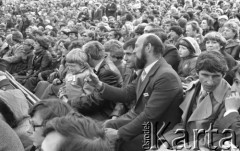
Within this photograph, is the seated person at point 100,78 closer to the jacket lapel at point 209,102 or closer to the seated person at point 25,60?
the jacket lapel at point 209,102

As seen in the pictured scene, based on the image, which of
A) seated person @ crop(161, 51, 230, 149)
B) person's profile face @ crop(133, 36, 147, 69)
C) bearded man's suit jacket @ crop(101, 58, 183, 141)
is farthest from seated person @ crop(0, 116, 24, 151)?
person's profile face @ crop(133, 36, 147, 69)

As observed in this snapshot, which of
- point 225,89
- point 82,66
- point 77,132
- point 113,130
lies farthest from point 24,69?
point 77,132

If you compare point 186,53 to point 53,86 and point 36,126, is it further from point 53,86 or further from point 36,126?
point 36,126

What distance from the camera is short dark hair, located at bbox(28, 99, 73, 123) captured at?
10.2 feet

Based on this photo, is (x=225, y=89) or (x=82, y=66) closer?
(x=225, y=89)

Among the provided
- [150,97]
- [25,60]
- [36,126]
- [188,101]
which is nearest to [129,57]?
[150,97]

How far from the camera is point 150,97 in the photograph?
421cm

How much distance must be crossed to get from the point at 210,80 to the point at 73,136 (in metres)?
2.08

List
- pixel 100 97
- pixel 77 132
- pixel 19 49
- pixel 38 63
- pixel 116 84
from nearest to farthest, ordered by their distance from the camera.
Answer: pixel 77 132 → pixel 100 97 → pixel 116 84 → pixel 38 63 → pixel 19 49

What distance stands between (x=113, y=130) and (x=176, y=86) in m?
0.79

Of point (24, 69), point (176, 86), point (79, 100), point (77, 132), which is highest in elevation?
point (77, 132)

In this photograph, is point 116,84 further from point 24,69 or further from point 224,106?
point 24,69

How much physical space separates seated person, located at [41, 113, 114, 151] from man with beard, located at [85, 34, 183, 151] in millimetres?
2107

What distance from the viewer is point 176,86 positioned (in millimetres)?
4156
